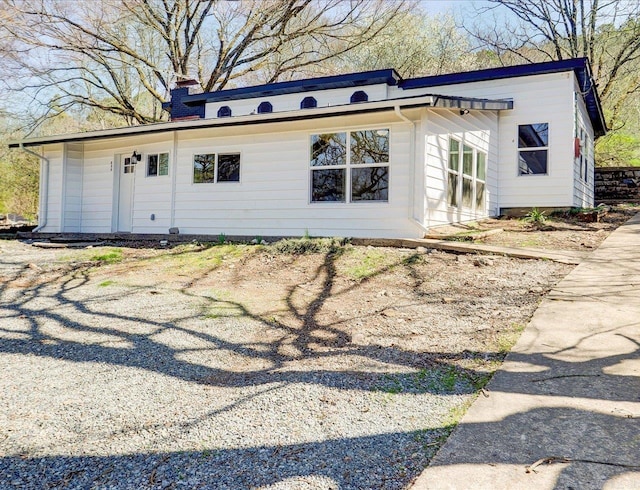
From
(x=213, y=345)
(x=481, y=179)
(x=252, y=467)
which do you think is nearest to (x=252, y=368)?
(x=213, y=345)

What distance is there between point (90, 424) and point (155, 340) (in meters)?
1.43

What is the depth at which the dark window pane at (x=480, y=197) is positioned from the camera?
1062 cm

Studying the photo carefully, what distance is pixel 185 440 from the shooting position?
2354 millimetres

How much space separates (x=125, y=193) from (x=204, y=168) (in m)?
2.72

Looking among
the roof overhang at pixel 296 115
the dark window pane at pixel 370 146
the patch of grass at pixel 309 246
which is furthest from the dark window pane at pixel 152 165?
the dark window pane at pixel 370 146

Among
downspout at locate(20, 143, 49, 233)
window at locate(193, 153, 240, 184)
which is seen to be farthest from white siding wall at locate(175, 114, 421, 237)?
downspout at locate(20, 143, 49, 233)

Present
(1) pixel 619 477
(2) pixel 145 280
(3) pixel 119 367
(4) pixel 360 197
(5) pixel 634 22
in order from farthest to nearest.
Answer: (5) pixel 634 22 → (4) pixel 360 197 → (2) pixel 145 280 → (3) pixel 119 367 → (1) pixel 619 477

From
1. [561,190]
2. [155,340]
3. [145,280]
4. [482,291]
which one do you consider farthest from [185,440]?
[561,190]

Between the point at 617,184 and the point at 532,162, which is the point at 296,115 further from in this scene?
the point at 617,184

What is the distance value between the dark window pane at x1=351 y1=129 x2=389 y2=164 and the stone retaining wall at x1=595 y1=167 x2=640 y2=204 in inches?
467

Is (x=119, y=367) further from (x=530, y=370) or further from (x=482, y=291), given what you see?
(x=482, y=291)

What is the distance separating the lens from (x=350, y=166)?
899cm

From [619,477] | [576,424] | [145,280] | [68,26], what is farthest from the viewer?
[68,26]

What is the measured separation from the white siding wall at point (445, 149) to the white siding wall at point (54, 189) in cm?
976
